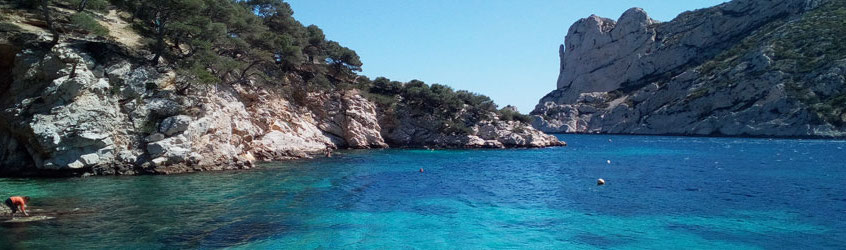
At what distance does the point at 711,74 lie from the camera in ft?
301

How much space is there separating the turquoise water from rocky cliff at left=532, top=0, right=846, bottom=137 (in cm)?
5858

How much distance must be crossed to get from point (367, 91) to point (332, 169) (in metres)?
25.5

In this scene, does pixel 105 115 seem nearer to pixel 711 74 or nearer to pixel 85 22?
pixel 85 22

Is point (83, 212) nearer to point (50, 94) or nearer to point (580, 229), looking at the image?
point (50, 94)

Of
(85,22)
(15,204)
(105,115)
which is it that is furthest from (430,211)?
(85,22)

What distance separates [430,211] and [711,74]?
94.7 metres

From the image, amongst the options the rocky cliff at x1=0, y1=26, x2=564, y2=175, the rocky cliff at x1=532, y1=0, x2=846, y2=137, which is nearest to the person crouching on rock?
the rocky cliff at x1=0, y1=26, x2=564, y2=175

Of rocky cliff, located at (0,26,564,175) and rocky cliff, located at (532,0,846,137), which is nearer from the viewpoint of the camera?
rocky cliff, located at (0,26,564,175)

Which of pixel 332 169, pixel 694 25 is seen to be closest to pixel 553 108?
pixel 694 25

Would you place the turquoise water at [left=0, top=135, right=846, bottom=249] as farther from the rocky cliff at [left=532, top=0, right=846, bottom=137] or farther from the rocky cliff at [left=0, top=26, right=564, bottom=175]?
the rocky cliff at [left=532, top=0, right=846, bottom=137]

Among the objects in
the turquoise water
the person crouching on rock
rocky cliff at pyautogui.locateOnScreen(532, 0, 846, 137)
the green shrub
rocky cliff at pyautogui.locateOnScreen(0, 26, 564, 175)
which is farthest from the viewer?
rocky cliff at pyautogui.locateOnScreen(532, 0, 846, 137)

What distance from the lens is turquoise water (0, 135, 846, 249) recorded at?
1236 cm

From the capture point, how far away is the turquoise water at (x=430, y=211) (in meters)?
12.4

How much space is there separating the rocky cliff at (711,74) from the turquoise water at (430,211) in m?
58.6
